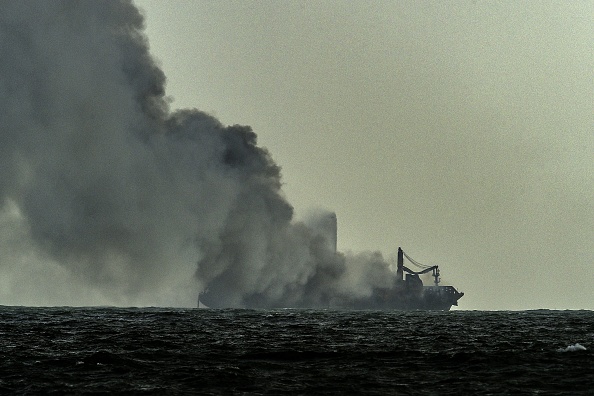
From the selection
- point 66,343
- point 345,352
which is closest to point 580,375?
point 345,352

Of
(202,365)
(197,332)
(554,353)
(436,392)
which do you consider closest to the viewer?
(436,392)

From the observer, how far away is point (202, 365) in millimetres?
43438

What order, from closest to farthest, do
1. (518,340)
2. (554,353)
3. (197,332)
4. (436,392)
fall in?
(436,392), (554,353), (518,340), (197,332)

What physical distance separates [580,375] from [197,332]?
43824 millimetres

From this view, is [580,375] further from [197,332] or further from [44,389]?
[197,332]

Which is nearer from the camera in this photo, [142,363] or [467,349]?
[142,363]

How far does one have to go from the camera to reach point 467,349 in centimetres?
5369

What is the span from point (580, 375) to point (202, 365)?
20.6 m

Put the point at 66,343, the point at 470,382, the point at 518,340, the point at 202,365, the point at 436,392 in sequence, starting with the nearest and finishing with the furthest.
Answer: the point at 436,392, the point at 470,382, the point at 202,365, the point at 66,343, the point at 518,340

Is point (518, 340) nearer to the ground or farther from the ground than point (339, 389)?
farther from the ground

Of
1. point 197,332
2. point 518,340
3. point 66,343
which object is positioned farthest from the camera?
point 197,332

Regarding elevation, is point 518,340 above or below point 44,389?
above

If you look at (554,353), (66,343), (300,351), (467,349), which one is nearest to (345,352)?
(300,351)

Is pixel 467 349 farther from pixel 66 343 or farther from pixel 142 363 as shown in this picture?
pixel 66 343
